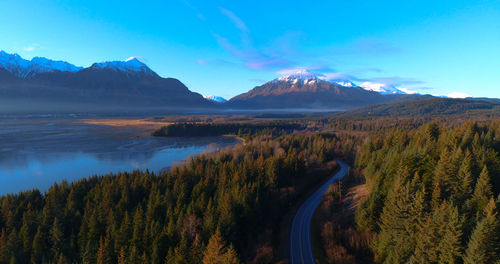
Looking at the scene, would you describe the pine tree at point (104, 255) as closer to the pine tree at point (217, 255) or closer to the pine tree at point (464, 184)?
the pine tree at point (217, 255)

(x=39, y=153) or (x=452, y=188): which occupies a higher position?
(x=452, y=188)

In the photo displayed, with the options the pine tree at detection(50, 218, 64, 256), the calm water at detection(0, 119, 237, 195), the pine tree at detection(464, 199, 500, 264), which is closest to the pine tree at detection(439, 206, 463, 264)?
the pine tree at detection(464, 199, 500, 264)

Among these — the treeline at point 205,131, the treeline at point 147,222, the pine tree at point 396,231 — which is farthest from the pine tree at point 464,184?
the treeline at point 205,131

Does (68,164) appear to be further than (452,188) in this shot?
Yes

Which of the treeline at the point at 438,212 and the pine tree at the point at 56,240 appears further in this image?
the pine tree at the point at 56,240

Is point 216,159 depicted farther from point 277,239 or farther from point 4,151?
point 4,151

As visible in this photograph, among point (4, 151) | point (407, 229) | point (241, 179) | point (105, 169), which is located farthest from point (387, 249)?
point (4, 151)
